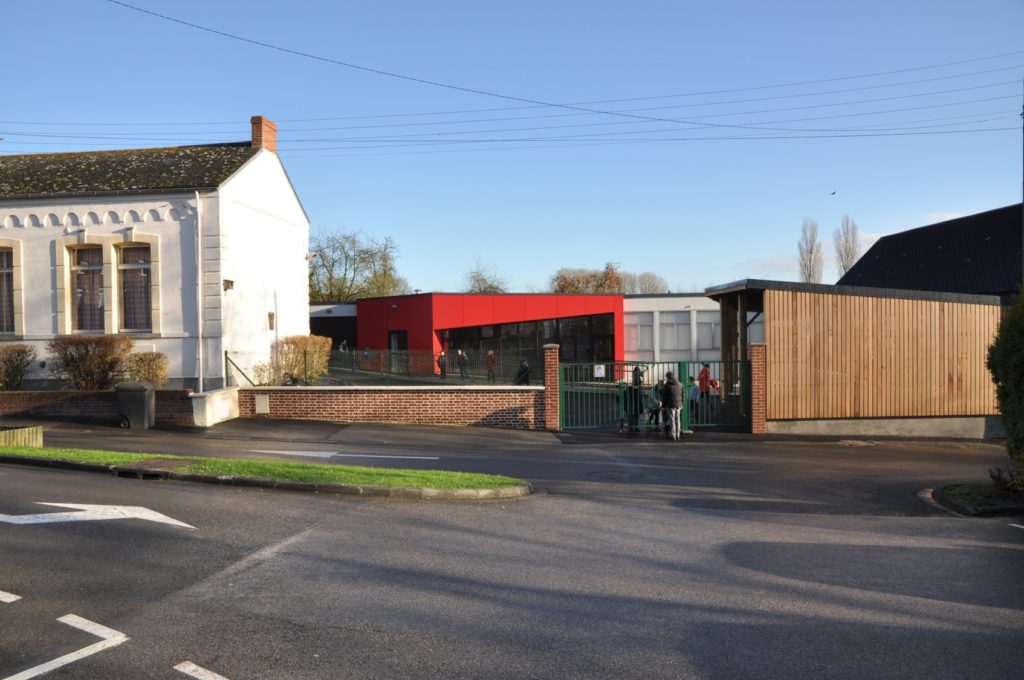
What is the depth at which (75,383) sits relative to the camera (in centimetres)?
2047

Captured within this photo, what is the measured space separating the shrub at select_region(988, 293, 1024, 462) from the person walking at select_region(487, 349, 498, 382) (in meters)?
15.0

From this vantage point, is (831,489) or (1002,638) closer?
(1002,638)

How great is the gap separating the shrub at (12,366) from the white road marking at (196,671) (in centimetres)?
1961

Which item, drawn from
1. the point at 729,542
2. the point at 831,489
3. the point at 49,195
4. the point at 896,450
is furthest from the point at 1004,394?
the point at 49,195

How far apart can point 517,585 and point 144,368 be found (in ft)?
55.4

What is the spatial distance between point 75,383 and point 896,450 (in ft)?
64.7

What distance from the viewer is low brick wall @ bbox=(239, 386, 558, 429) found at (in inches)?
840

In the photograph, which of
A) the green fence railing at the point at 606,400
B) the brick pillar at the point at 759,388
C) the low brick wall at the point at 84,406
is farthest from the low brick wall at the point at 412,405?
the brick pillar at the point at 759,388

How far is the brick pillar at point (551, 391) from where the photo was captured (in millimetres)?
21078

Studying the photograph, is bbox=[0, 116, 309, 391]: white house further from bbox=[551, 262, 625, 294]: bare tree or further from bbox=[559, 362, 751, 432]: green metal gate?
bbox=[551, 262, 625, 294]: bare tree

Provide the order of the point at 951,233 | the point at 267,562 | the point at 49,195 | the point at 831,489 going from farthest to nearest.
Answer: the point at 951,233, the point at 49,195, the point at 831,489, the point at 267,562

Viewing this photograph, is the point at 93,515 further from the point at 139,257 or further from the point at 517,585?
the point at 139,257

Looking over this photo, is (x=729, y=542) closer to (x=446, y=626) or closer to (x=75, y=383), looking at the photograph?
Answer: (x=446, y=626)

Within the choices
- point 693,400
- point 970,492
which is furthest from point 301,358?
point 970,492
